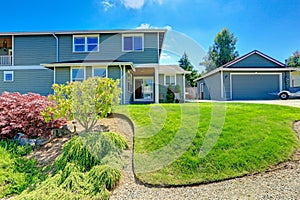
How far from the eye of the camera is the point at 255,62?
66.8 ft

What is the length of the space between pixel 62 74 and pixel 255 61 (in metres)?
17.5

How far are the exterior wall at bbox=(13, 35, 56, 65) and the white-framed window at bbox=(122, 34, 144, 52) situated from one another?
5514 millimetres

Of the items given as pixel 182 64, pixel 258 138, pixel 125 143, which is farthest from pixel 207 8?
pixel 182 64

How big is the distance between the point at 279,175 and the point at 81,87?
17.0ft

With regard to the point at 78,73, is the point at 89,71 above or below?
above

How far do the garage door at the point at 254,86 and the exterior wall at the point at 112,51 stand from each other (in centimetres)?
938

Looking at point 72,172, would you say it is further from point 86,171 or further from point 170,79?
point 170,79

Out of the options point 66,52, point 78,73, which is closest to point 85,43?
point 66,52

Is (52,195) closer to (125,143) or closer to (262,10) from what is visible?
(125,143)

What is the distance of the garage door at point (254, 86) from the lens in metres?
19.8

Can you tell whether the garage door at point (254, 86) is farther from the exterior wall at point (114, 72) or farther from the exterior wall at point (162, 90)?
the exterior wall at point (114, 72)

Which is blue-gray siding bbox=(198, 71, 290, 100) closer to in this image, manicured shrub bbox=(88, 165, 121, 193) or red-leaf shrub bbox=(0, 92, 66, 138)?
red-leaf shrub bbox=(0, 92, 66, 138)

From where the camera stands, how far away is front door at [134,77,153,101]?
1916 cm

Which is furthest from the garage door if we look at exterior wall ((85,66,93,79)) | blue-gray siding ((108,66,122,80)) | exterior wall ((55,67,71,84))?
exterior wall ((55,67,71,84))
